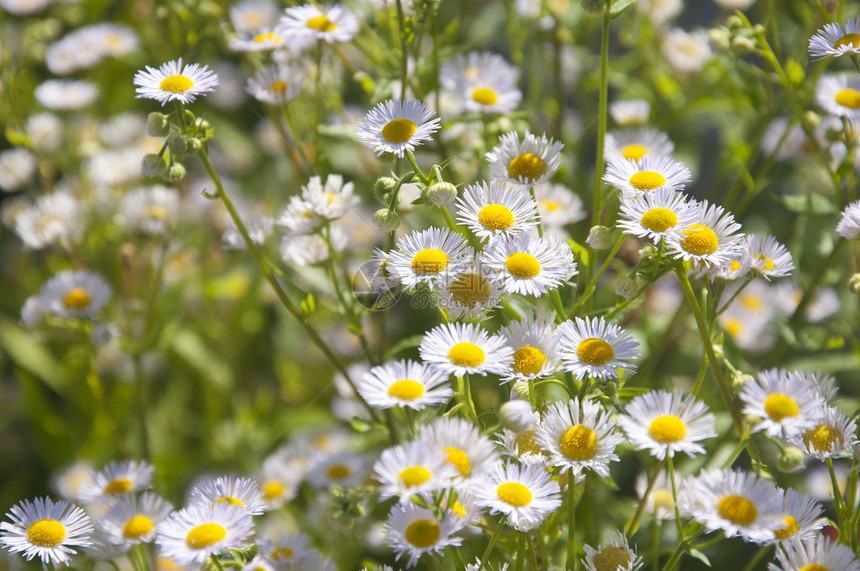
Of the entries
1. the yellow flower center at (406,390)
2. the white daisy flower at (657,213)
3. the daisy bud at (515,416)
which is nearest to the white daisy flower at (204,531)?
the yellow flower center at (406,390)

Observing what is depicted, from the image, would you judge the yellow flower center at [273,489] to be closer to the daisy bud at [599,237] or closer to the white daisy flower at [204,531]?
the white daisy flower at [204,531]

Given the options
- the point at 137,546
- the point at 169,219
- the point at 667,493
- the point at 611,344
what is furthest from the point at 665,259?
the point at 169,219

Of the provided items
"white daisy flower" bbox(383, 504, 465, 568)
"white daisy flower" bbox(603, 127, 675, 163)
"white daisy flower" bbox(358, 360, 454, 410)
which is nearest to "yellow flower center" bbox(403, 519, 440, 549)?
"white daisy flower" bbox(383, 504, 465, 568)

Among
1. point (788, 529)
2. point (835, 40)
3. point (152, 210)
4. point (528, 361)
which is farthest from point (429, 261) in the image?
point (152, 210)

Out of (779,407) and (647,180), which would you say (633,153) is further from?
(779,407)

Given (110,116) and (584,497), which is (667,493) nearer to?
(584,497)

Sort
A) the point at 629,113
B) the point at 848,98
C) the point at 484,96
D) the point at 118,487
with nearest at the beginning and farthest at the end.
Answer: the point at 118,487 → the point at 848,98 → the point at 484,96 → the point at 629,113

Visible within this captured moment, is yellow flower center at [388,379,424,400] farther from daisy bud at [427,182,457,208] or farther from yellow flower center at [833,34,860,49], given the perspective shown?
yellow flower center at [833,34,860,49]
